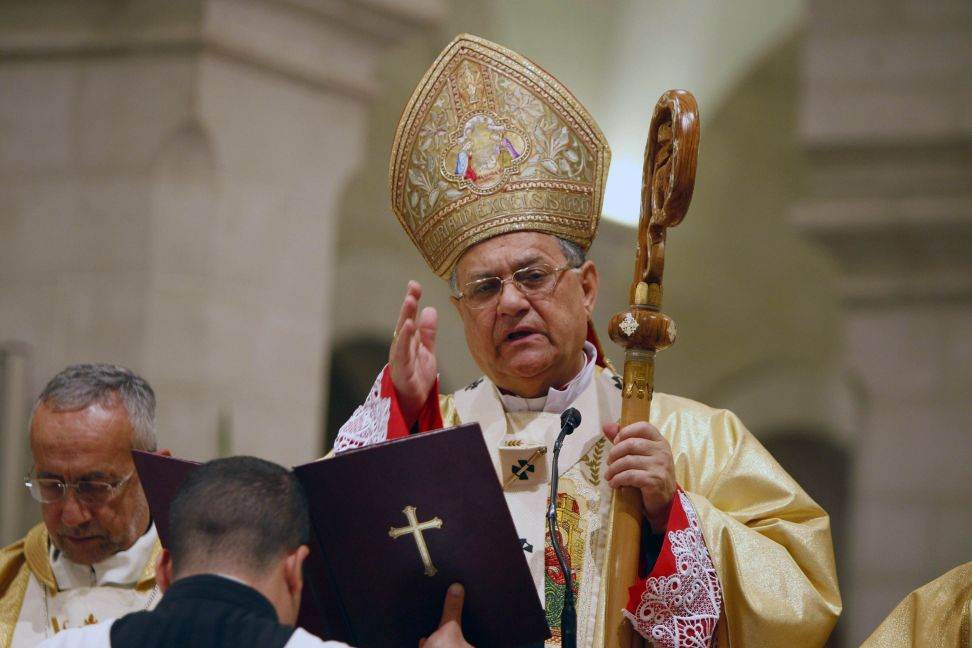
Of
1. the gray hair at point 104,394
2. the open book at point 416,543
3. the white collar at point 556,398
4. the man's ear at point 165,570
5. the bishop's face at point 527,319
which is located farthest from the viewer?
the gray hair at point 104,394

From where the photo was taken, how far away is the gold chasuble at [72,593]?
4.24 metres

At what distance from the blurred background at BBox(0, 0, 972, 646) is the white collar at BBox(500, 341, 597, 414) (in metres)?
3.07

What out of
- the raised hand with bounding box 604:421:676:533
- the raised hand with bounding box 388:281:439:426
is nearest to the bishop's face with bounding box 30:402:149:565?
the raised hand with bounding box 388:281:439:426

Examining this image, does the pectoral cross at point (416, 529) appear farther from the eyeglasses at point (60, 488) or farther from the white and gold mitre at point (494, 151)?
the eyeglasses at point (60, 488)

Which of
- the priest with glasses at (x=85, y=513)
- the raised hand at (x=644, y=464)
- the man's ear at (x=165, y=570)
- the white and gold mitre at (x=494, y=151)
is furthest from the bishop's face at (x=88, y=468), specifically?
the raised hand at (x=644, y=464)

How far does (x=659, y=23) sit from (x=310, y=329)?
2.50 m

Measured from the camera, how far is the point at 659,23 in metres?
8.24

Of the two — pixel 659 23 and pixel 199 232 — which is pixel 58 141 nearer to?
pixel 199 232

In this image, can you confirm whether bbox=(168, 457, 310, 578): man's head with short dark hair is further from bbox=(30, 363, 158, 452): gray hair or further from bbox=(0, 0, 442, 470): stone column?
bbox=(0, 0, 442, 470): stone column

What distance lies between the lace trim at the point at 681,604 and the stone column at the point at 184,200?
3.73 meters

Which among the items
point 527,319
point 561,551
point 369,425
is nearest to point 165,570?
point 369,425

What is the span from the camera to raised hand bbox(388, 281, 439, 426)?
12.0 ft

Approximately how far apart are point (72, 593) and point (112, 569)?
13 centimetres

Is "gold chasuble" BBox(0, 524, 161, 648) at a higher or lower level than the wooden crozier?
lower
